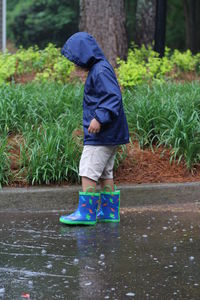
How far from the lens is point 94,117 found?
5.21m

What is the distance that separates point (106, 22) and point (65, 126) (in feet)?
12.4

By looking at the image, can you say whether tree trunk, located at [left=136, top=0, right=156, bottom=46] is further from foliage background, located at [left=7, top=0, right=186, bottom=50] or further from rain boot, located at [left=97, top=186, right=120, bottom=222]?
foliage background, located at [left=7, top=0, right=186, bottom=50]

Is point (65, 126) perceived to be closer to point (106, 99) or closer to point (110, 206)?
point (110, 206)

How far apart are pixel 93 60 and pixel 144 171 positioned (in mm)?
1650


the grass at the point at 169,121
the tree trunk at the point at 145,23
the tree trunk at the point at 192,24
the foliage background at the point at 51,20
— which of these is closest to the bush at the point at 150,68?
the grass at the point at 169,121

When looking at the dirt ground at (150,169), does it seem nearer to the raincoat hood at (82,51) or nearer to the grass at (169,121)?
the grass at (169,121)

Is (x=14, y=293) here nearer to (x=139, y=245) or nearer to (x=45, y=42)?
(x=139, y=245)

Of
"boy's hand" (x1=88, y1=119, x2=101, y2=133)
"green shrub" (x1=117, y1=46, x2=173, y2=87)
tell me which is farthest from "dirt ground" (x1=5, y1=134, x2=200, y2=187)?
"green shrub" (x1=117, y1=46, x2=173, y2=87)

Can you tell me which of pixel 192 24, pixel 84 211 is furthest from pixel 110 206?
pixel 192 24

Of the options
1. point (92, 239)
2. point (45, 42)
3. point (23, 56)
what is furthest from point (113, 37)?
point (45, 42)

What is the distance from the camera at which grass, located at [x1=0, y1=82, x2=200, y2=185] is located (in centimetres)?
623

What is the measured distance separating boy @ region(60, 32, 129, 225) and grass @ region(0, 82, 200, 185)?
0.75m

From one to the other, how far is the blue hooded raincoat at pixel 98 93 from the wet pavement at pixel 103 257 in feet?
2.52

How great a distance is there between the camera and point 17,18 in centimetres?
2823
